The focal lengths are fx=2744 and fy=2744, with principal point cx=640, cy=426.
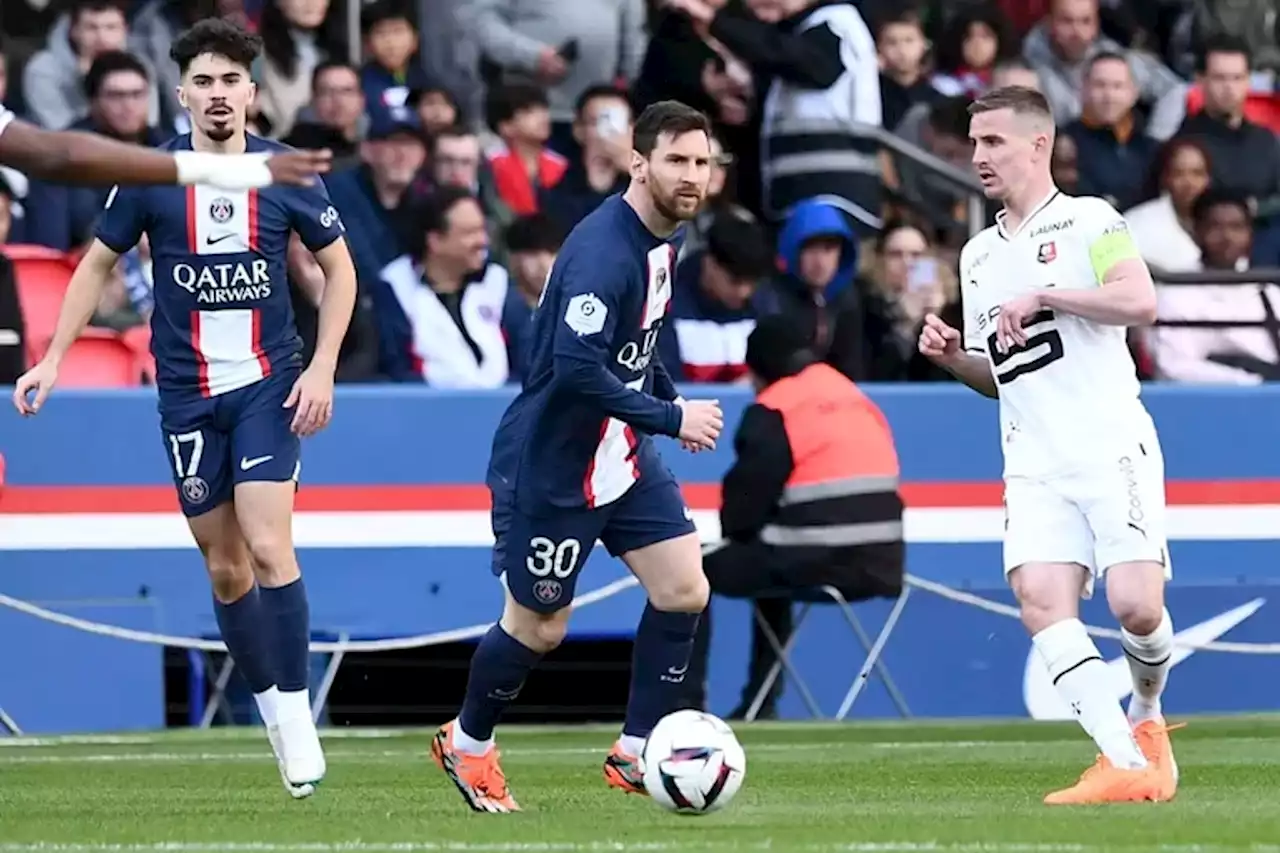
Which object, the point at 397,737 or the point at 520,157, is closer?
the point at 397,737

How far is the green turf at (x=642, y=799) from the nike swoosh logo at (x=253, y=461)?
1088 mm

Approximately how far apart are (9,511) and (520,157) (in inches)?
142

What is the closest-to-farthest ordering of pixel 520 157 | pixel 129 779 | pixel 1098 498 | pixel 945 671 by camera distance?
pixel 1098 498
pixel 129 779
pixel 945 671
pixel 520 157

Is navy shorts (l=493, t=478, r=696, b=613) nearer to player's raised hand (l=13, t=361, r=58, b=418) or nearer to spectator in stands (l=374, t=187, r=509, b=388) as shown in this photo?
player's raised hand (l=13, t=361, r=58, b=418)

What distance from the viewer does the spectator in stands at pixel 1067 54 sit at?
16562mm

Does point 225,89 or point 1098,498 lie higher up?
point 225,89

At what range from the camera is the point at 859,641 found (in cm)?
1355

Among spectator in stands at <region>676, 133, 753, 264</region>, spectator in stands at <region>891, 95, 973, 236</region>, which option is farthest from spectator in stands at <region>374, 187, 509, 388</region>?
spectator in stands at <region>891, 95, 973, 236</region>

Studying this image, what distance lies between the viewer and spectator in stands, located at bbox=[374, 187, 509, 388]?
13.9 metres

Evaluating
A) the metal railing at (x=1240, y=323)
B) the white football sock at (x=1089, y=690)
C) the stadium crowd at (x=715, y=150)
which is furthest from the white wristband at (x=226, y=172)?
the metal railing at (x=1240, y=323)

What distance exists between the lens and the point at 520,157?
49.6ft

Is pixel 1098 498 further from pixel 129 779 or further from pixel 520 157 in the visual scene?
pixel 520 157

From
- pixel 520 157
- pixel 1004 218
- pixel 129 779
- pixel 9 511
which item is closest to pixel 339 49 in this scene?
pixel 520 157

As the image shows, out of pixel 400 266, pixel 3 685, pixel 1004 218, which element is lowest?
pixel 3 685
